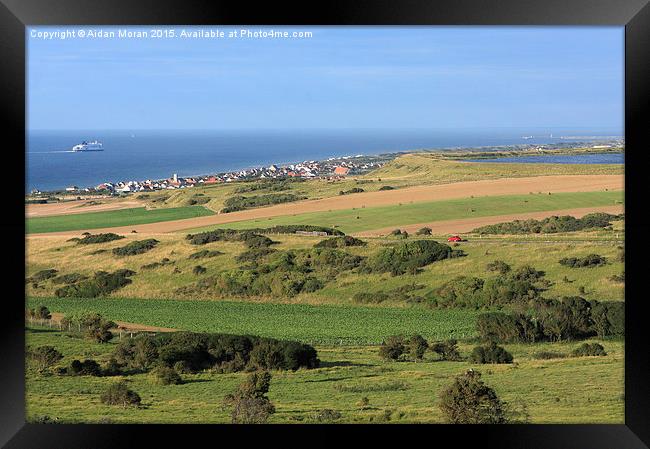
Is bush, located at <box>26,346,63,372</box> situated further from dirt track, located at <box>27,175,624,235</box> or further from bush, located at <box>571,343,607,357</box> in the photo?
bush, located at <box>571,343,607,357</box>

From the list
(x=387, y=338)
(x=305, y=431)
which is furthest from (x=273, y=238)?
(x=305, y=431)

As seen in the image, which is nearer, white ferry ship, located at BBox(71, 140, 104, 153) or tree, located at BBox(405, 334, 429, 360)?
tree, located at BBox(405, 334, 429, 360)

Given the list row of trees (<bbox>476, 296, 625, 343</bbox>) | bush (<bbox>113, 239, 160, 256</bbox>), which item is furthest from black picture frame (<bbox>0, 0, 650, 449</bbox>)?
bush (<bbox>113, 239, 160, 256</bbox>)

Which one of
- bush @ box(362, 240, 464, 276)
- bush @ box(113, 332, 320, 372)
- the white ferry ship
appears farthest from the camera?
bush @ box(362, 240, 464, 276)

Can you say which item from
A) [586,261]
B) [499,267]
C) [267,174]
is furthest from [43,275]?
[586,261]
